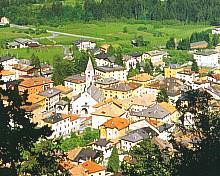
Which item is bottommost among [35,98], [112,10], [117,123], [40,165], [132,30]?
[117,123]

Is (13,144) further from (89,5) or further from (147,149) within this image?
(89,5)

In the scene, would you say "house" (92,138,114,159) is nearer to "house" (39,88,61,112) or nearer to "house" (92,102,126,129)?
"house" (92,102,126,129)

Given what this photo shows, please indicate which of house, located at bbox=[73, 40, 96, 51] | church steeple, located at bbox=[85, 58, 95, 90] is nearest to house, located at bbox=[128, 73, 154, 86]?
church steeple, located at bbox=[85, 58, 95, 90]

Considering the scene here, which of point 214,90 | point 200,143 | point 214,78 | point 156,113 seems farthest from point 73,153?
point 214,78

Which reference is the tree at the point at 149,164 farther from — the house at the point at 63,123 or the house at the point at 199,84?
the house at the point at 199,84

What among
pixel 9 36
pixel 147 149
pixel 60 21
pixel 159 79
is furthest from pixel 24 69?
pixel 147 149

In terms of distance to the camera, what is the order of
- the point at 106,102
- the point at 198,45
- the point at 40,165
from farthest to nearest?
the point at 198,45 < the point at 106,102 < the point at 40,165

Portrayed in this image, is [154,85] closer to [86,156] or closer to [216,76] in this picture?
[216,76]

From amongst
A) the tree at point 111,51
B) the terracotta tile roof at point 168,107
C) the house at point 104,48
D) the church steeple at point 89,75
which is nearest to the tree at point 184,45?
the house at point 104,48
